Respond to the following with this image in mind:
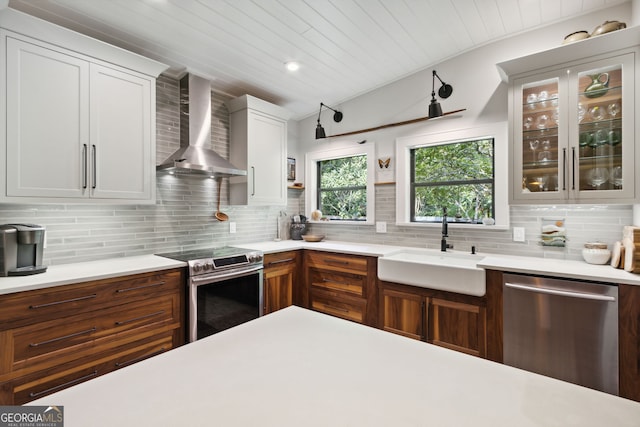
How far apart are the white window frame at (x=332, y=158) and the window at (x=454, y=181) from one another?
447mm

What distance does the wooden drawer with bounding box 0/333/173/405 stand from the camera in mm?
1744

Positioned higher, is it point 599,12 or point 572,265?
point 599,12

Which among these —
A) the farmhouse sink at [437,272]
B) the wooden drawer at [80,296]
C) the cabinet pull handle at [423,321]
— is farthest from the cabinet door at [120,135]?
the cabinet pull handle at [423,321]

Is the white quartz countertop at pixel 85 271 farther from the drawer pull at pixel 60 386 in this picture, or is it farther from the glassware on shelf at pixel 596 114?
the glassware on shelf at pixel 596 114

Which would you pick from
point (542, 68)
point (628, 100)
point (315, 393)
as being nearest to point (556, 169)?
point (628, 100)

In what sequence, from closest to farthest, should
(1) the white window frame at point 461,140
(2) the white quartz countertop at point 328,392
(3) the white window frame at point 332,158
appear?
(2) the white quartz countertop at point 328,392 < (1) the white window frame at point 461,140 < (3) the white window frame at point 332,158

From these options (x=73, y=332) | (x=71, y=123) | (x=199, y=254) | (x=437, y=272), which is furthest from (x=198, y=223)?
(x=437, y=272)

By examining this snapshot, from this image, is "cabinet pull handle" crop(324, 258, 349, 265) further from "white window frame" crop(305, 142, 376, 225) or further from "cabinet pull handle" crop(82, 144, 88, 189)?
"cabinet pull handle" crop(82, 144, 88, 189)

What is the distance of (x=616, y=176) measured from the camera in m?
2.17

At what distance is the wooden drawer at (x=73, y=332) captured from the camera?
174 centimetres

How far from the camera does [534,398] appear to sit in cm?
64

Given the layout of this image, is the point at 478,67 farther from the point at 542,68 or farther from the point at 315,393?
the point at 315,393

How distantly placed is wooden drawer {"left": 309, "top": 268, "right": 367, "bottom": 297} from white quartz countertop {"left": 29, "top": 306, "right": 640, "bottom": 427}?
2.17 m

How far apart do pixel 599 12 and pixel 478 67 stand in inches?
34.3
